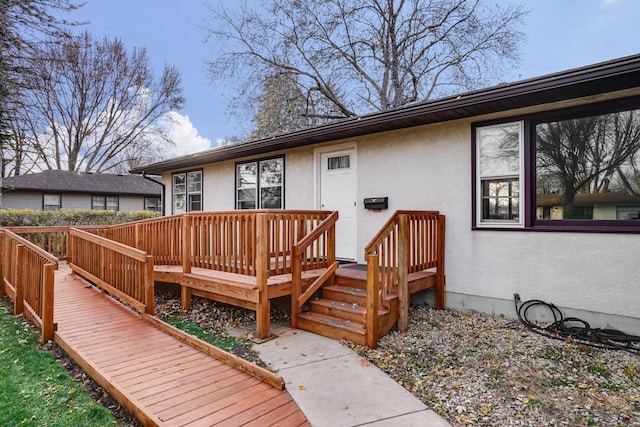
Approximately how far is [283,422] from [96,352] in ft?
8.11

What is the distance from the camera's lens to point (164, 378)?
10.5 feet

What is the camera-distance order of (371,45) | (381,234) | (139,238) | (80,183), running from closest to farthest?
(381,234) < (139,238) < (371,45) < (80,183)

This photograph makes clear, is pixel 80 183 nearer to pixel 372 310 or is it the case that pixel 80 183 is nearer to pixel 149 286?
pixel 149 286

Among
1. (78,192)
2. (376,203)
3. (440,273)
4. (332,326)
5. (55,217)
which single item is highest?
(78,192)

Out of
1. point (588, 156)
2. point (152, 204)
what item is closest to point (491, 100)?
point (588, 156)

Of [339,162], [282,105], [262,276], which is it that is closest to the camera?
[262,276]

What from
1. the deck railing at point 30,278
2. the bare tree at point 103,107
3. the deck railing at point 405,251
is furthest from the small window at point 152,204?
the deck railing at point 405,251

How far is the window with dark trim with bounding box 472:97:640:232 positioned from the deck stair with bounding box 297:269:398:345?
193 cm

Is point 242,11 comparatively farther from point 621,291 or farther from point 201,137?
point 201,137

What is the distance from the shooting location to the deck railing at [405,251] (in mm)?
4281

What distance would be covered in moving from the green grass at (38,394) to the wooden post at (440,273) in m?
4.30

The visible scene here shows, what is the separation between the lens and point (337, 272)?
5.43 m

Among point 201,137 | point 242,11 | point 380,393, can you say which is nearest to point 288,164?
point 380,393

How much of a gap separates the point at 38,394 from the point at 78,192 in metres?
19.4
